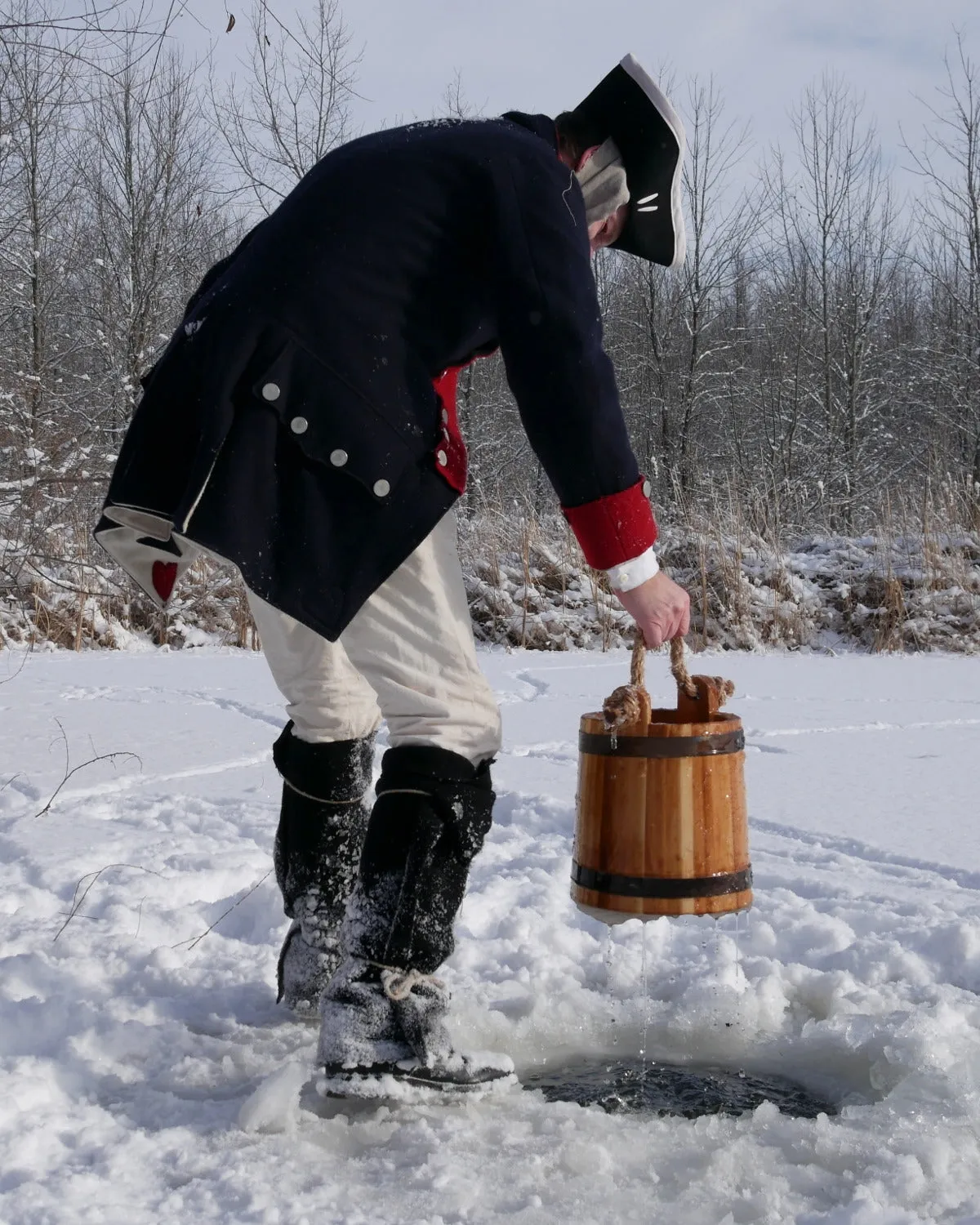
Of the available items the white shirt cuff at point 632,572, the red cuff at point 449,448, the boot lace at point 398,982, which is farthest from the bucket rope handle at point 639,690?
the boot lace at point 398,982

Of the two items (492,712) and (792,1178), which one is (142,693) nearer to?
(492,712)

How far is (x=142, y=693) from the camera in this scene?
209 inches

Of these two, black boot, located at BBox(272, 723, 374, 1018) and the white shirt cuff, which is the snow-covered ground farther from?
the white shirt cuff

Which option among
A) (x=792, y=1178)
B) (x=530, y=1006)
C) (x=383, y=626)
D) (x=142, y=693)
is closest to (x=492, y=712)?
(x=383, y=626)

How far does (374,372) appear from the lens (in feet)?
4.88

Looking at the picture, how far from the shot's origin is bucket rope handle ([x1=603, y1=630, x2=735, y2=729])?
1.67 metres

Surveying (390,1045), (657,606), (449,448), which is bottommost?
(390,1045)

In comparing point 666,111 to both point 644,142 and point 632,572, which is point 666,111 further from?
point 632,572

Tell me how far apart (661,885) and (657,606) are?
0.42m

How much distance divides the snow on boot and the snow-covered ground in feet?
0.13

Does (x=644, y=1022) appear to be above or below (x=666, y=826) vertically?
below

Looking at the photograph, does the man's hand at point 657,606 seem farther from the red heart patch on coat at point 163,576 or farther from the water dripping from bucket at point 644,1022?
the red heart patch on coat at point 163,576

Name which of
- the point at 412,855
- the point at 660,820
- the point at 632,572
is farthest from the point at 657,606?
the point at 412,855

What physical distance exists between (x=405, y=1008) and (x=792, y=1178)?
565 millimetres
